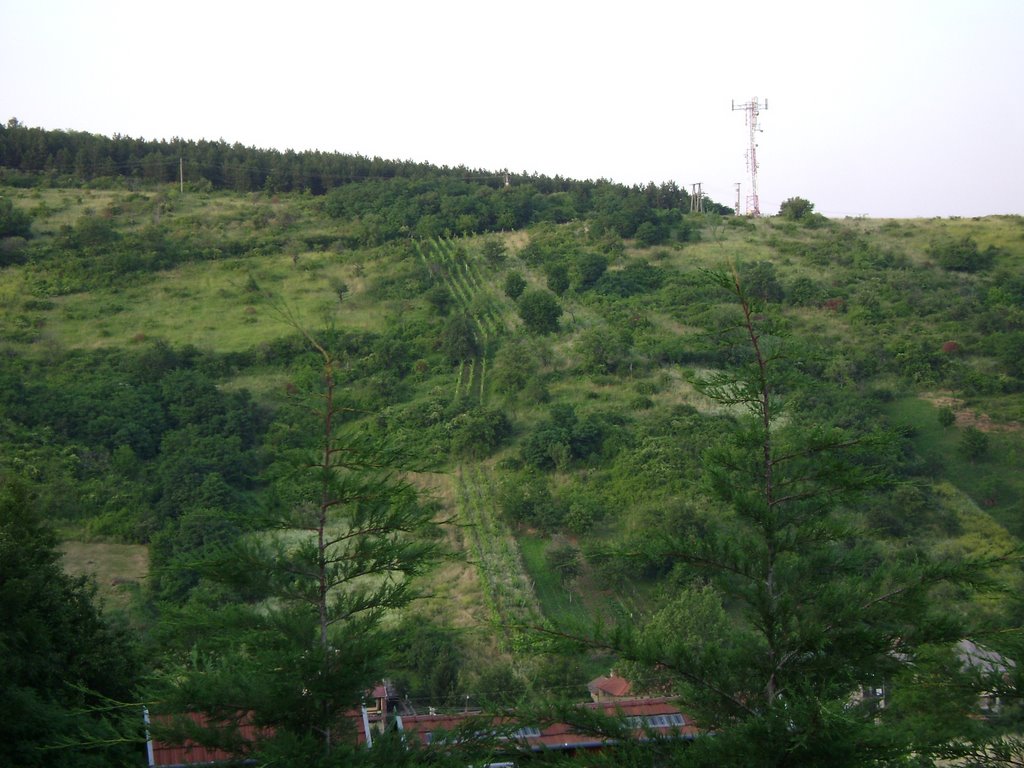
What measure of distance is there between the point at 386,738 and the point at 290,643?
0.81 metres

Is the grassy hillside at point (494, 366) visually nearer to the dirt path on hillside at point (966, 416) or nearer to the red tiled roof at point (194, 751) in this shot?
the dirt path on hillside at point (966, 416)

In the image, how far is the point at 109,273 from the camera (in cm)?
3381

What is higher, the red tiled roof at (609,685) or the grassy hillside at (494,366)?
the grassy hillside at (494,366)

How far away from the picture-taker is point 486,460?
82.0 feet

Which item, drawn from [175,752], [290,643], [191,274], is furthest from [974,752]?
[191,274]

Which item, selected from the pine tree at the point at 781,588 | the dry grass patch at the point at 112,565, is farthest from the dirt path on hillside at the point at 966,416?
the pine tree at the point at 781,588

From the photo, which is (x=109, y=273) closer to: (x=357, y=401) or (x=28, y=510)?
(x=28, y=510)

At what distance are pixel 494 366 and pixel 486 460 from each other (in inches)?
185

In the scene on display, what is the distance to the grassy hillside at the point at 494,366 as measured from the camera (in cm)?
2161

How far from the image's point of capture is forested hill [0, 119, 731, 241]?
40.8 metres

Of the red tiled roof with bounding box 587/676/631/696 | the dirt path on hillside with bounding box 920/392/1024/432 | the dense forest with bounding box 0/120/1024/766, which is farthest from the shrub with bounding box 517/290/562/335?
the red tiled roof with bounding box 587/676/631/696

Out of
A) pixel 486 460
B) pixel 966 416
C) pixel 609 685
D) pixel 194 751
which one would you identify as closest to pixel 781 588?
pixel 194 751

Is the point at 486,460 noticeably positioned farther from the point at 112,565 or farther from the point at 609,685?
the point at 609,685

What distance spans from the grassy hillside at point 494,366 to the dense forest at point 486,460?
0.41ft
